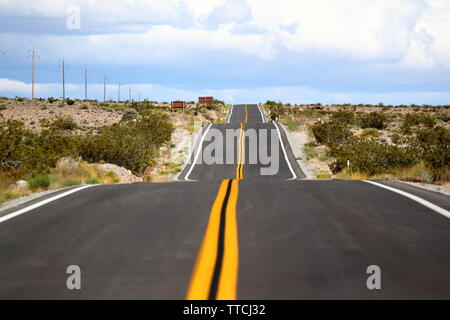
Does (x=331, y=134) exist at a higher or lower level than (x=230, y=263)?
higher

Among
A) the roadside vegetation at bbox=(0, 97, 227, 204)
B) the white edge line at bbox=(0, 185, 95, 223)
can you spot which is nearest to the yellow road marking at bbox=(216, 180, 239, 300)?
the white edge line at bbox=(0, 185, 95, 223)

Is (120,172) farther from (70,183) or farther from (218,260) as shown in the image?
(218,260)

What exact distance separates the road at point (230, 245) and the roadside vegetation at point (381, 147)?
7.19 metres

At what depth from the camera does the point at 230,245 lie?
6074 millimetres

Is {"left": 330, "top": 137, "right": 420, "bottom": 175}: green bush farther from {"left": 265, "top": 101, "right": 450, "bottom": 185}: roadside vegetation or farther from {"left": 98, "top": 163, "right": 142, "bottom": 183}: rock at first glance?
{"left": 98, "top": 163, "right": 142, "bottom": 183}: rock

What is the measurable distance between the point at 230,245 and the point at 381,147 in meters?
22.7

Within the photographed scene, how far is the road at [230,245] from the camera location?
471cm

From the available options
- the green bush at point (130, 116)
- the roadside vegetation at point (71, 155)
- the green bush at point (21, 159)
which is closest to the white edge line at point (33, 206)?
the roadside vegetation at point (71, 155)

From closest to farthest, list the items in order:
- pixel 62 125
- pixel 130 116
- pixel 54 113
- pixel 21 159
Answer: pixel 21 159, pixel 62 125, pixel 130 116, pixel 54 113

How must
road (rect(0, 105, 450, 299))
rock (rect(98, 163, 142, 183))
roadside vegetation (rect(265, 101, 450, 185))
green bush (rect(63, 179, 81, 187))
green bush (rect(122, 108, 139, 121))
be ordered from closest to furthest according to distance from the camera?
road (rect(0, 105, 450, 299)) < green bush (rect(63, 179, 81, 187)) < roadside vegetation (rect(265, 101, 450, 185)) < rock (rect(98, 163, 142, 183)) < green bush (rect(122, 108, 139, 121))

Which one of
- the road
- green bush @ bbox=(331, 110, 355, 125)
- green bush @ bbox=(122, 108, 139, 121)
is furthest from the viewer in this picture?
green bush @ bbox=(331, 110, 355, 125)

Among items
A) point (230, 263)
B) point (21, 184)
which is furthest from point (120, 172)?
point (230, 263)

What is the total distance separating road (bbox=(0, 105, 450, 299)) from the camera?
15.5 ft
